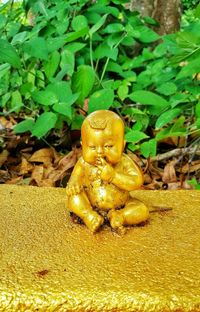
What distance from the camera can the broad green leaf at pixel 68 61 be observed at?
201 cm

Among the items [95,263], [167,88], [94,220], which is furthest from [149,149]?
[95,263]

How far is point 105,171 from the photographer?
1140mm

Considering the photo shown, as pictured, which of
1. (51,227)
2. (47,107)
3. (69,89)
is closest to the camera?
(51,227)

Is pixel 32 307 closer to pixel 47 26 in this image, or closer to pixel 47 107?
pixel 47 107

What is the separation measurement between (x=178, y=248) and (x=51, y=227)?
314mm

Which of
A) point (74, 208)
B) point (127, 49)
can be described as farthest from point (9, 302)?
point (127, 49)

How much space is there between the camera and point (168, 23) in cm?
269

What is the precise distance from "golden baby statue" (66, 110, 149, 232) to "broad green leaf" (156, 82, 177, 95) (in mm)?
826

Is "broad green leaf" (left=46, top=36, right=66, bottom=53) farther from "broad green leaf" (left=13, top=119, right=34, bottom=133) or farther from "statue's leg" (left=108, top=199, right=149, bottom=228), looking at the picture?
"statue's leg" (left=108, top=199, right=149, bottom=228)

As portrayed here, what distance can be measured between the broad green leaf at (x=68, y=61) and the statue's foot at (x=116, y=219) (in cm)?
98

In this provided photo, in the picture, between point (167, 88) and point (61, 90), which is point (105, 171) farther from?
point (167, 88)

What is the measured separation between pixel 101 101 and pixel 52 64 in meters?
0.38

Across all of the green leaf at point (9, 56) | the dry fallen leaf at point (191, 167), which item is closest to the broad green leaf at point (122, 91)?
the dry fallen leaf at point (191, 167)

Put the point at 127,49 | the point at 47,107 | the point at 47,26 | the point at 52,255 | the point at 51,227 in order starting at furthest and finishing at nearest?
the point at 127,49, the point at 47,26, the point at 47,107, the point at 51,227, the point at 52,255
